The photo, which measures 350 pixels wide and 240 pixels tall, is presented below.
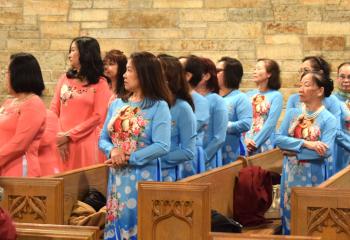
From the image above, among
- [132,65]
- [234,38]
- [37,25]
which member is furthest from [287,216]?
[37,25]

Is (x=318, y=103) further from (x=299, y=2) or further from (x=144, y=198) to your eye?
(x=299, y=2)

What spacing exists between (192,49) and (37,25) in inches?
76.4

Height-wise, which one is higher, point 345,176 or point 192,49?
point 192,49

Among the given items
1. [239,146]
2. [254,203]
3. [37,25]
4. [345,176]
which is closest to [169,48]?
[37,25]

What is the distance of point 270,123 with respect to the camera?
25.5ft

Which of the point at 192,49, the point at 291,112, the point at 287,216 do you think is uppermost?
the point at 192,49

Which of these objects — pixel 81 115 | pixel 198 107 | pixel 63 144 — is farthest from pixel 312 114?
pixel 63 144

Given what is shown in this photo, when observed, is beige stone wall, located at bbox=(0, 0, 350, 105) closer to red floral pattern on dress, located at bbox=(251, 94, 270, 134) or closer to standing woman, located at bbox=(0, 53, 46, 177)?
red floral pattern on dress, located at bbox=(251, 94, 270, 134)

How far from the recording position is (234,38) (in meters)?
10.6

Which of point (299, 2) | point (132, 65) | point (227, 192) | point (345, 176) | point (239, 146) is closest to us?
point (132, 65)

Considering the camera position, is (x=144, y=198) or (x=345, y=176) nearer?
(x=144, y=198)

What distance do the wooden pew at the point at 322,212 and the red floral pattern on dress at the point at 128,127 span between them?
1.00 meters

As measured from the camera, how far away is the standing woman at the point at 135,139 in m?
4.75

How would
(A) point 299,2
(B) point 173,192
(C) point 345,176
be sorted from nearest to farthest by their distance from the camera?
(B) point 173,192 < (C) point 345,176 < (A) point 299,2
